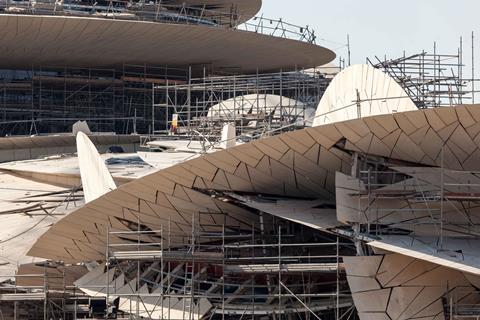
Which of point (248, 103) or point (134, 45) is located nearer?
point (248, 103)

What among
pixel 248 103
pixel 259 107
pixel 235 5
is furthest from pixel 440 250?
pixel 235 5

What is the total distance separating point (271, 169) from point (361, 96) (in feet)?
12.5

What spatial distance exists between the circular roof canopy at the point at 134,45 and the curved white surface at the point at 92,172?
1355 centimetres

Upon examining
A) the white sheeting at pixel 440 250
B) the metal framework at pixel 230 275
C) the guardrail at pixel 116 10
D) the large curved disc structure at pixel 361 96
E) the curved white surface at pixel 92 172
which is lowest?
the metal framework at pixel 230 275

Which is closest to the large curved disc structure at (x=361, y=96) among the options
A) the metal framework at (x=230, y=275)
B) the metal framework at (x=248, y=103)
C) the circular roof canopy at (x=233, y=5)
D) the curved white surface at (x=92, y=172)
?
the metal framework at (x=230, y=275)

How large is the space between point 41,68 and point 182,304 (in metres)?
30.0

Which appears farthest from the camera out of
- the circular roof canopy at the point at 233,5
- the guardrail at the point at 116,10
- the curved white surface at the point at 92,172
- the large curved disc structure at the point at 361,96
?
the circular roof canopy at the point at 233,5

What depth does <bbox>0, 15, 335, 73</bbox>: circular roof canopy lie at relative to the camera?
69.4m

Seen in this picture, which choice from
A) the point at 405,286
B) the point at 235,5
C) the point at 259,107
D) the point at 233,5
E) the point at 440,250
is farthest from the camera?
the point at 235,5

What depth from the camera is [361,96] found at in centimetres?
4841

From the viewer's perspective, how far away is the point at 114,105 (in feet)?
254

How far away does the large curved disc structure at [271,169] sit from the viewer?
42438mm

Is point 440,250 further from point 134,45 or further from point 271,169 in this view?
point 134,45

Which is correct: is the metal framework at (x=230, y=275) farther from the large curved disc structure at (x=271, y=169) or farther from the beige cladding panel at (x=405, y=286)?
the beige cladding panel at (x=405, y=286)
